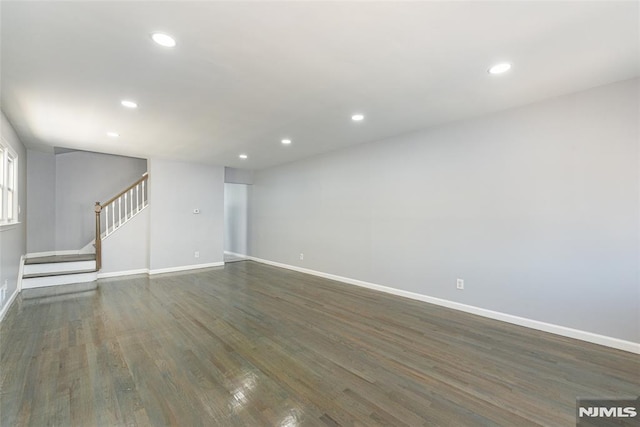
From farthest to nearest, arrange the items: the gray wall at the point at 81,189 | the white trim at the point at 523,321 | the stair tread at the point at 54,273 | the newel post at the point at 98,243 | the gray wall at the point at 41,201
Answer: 1. the gray wall at the point at 81,189
2. the gray wall at the point at 41,201
3. the newel post at the point at 98,243
4. the stair tread at the point at 54,273
5. the white trim at the point at 523,321

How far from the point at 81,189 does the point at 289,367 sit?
7313 millimetres

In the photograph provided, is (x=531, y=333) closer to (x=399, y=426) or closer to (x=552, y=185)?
(x=552, y=185)

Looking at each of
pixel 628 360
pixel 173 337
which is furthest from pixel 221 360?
pixel 628 360

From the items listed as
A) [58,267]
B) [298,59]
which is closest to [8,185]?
[58,267]

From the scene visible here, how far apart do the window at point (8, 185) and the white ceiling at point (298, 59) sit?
1.62ft

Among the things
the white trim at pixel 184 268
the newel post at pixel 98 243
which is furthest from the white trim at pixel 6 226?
the white trim at pixel 184 268

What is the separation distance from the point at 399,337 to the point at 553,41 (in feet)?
9.64

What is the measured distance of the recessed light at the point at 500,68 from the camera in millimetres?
2400

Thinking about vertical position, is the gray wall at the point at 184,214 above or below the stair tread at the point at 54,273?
above

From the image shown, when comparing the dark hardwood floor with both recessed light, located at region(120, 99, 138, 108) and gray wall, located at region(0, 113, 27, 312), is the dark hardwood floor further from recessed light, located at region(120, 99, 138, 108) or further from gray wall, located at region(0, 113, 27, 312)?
recessed light, located at region(120, 99, 138, 108)

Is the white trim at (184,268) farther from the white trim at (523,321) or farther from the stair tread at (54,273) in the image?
the white trim at (523,321)

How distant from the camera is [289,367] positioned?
7.72 feet

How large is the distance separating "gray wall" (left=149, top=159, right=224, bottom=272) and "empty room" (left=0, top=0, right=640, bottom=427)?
96cm

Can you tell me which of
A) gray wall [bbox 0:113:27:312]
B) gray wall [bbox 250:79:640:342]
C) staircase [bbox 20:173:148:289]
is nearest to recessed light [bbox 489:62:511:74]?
gray wall [bbox 250:79:640:342]
